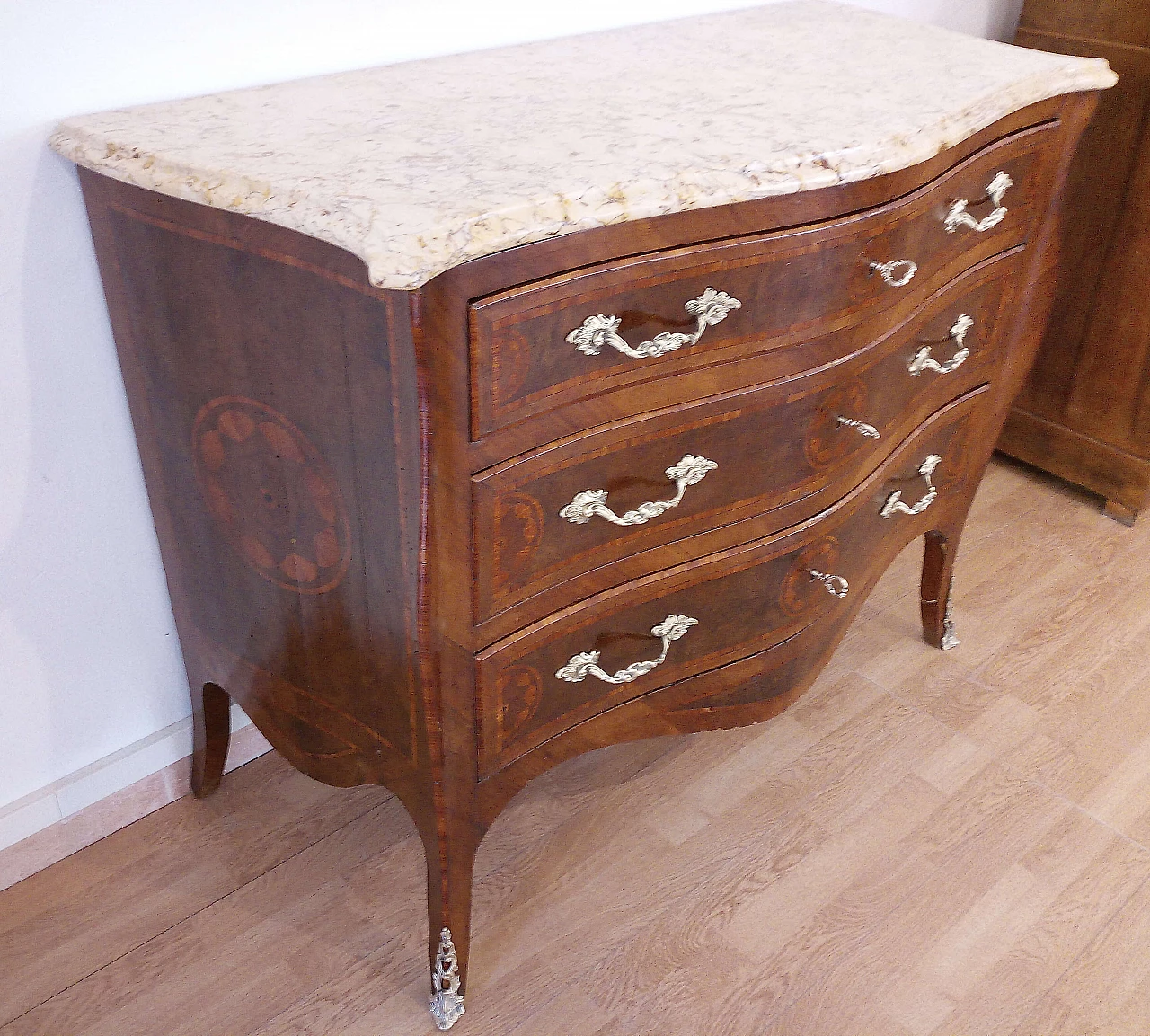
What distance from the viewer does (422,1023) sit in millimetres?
1241

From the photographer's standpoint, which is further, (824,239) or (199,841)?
(199,841)

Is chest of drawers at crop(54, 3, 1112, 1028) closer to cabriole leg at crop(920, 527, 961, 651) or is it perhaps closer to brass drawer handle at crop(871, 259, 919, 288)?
brass drawer handle at crop(871, 259, 919, 288)

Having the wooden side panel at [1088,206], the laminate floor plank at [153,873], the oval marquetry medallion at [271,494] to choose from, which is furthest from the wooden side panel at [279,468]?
the wooden side panel at [1088,206]

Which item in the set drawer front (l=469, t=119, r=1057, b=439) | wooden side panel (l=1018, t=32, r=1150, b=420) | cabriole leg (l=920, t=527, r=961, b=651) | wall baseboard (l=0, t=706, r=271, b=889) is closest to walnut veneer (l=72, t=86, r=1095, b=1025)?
drawer front (l=469, t=119, r=1057, b=439)

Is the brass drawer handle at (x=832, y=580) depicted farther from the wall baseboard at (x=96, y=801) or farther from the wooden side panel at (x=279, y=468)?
the wall baseboard at (x=96, y=801)

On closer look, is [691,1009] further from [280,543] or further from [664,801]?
[280,543]

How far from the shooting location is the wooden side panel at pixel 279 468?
0.89m

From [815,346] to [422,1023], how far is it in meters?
0.88

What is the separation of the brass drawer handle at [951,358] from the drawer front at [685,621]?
8cm

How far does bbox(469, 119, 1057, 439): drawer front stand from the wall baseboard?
855 millimetres

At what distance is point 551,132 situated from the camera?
97 centimetres

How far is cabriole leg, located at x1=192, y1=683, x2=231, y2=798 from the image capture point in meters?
1.39

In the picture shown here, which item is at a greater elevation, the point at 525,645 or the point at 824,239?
the point at 824,239

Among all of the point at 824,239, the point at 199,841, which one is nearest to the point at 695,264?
the point at 824,239
